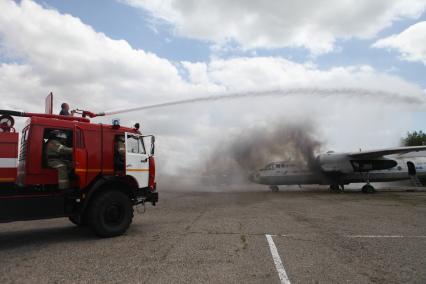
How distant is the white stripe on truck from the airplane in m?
23.1

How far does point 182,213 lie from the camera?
45.6 ft

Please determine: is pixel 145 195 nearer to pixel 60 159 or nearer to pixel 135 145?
pixel 135 145

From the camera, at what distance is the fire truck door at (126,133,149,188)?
31.3 ft

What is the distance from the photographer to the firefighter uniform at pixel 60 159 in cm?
848

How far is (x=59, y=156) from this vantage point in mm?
8734

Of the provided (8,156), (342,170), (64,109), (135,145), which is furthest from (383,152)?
(8,156)

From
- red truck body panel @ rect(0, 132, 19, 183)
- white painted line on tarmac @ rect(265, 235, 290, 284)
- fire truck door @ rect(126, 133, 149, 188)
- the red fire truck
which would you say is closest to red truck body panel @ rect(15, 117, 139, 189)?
the red fire truck

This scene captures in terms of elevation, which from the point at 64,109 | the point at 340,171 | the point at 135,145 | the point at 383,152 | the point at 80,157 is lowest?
the point at 340,171

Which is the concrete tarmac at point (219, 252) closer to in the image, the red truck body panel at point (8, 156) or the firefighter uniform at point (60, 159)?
the firefighter uniform at point (60, 159)

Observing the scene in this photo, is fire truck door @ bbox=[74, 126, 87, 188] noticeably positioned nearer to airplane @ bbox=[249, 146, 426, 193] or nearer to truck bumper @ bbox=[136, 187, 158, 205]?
truck bumper @ bbox=[136, 187, 158, 205]

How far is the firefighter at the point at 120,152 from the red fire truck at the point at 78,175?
3 centimetres

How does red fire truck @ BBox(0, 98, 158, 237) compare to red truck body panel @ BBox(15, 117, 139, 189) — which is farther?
red truck body panel @ BBox(15, 117, 139, 189)

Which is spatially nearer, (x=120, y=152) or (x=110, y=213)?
(x=110, y=213)

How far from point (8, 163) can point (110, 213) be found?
2.71m
